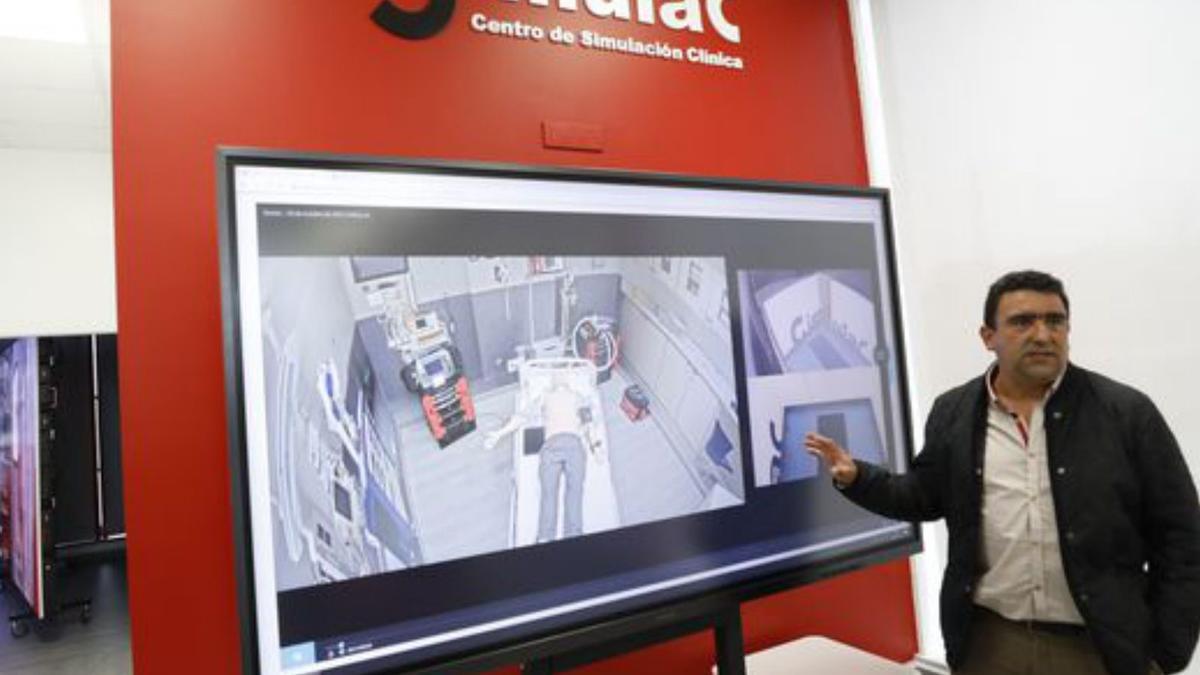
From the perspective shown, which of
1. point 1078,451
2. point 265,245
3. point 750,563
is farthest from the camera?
point 750,563

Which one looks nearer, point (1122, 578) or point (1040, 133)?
point (1122, 578)

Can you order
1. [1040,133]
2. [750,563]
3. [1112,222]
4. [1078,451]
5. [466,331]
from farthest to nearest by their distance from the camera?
[1040,133]
[1112,222]
[750,563]
[1078,451]
[466,331]

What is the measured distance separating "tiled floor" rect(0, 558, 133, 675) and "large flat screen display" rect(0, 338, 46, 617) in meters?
0.21

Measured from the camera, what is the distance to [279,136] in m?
1.68

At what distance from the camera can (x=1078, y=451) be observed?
4.86ft

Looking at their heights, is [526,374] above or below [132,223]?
below

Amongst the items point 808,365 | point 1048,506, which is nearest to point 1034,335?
point 1048,506

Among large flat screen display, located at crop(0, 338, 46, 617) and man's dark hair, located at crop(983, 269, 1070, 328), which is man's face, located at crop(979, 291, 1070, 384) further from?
large flat screen display, located at crop(0, 338, 46, 617)

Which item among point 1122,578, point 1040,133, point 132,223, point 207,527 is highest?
point 1040,133

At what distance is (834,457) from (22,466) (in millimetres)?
6527

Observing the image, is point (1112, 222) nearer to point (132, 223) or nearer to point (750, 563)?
point (750, 563)

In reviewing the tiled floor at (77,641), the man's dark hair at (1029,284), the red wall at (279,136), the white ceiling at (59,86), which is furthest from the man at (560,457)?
the tiled floor at (77,641)

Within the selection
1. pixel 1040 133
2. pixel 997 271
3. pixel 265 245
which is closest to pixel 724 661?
pixel 265 245

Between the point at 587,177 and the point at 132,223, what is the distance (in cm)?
95
